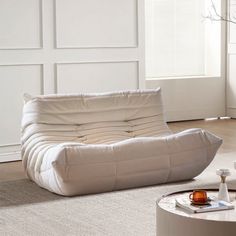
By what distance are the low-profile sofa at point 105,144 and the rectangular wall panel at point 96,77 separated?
1088 mm

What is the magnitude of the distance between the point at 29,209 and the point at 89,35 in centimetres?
265

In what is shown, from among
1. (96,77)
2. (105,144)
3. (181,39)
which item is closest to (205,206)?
(105,144)

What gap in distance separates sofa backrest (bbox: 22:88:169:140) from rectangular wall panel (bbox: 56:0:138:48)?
1209 mm

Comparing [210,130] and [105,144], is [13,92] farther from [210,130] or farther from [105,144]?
[210,130]

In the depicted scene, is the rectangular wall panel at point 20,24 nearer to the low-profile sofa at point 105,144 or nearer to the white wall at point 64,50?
the white wall at point 64,50

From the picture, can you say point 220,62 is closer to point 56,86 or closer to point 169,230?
point 56,86

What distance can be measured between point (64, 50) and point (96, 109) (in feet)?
4.14

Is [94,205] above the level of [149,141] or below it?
below

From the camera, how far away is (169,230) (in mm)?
3109

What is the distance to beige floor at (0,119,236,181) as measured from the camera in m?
5.70

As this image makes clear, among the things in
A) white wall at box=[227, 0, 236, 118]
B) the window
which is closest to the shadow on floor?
the window

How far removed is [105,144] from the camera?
16.7 ft

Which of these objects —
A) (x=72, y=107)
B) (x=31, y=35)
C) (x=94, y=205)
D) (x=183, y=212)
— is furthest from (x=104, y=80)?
(x=183, y=212)

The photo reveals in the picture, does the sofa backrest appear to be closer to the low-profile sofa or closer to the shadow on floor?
the low-profile sofa
